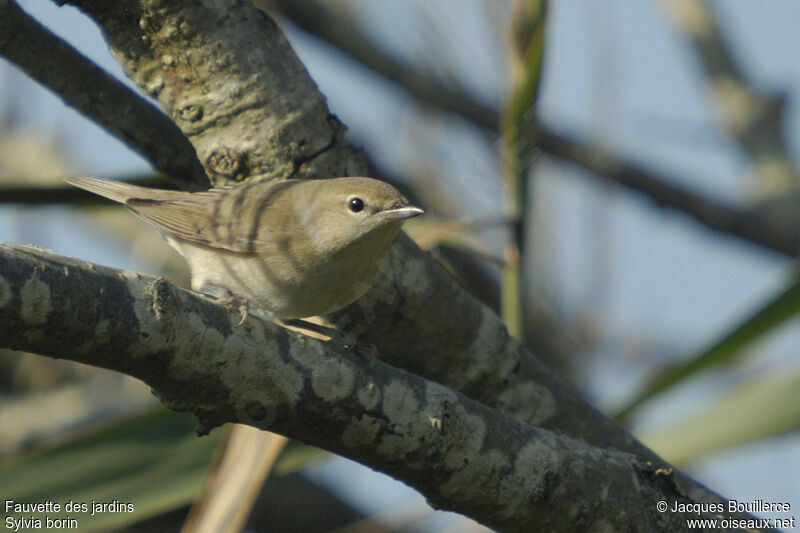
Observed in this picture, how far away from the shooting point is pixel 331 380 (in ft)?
7.44

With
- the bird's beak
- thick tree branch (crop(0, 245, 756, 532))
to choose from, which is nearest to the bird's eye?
the bird's beak

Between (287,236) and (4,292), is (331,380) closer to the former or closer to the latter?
(4,292)

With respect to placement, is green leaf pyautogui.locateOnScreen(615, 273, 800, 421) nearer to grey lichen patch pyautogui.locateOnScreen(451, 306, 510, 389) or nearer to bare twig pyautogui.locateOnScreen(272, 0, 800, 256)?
grey lichen patch pyautogui.locateOnScreen(451, 306, 510, 389)

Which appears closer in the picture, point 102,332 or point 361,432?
point 102,332

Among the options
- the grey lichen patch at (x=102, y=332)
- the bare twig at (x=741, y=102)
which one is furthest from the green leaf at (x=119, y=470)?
the bare twig at (x=741, y=102)

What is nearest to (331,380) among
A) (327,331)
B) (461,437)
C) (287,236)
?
(461,437)

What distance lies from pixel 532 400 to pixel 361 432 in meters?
1.02

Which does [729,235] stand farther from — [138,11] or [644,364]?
[138,11]

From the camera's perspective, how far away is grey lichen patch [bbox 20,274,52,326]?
5.82 ft

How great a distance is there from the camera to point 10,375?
6.55m

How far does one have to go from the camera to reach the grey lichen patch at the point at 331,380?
2.25 m

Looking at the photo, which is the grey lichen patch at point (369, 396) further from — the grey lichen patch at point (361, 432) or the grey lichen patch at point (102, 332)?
the grey lichen patch at point (102, 332)

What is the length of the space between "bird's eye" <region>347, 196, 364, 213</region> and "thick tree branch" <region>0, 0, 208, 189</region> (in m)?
0.65

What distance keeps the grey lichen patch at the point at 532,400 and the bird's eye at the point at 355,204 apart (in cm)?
92
